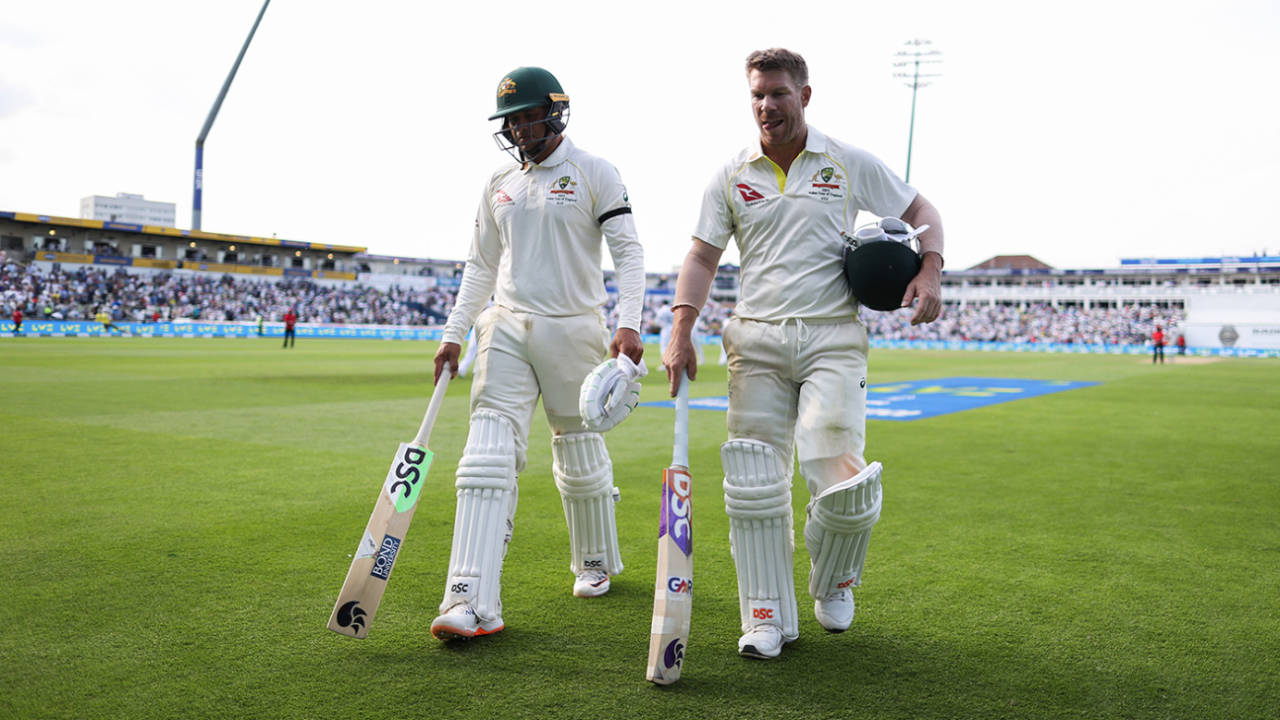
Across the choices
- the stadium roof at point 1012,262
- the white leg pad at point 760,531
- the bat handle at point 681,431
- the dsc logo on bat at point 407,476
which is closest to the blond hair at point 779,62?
the bat handle at point 681,431

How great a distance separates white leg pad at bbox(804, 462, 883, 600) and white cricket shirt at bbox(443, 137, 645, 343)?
119 centimetres

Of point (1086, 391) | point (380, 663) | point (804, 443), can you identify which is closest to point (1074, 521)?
point (804, 443)

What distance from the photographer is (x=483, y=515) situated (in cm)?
366

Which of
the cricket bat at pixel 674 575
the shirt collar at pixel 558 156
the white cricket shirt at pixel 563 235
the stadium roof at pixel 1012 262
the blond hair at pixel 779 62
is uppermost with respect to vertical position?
the stadium roof at pixel 1012 262

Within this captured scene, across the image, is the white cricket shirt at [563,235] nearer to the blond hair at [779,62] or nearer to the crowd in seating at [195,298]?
the blond hair at [779,62]

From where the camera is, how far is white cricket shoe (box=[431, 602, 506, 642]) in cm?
335

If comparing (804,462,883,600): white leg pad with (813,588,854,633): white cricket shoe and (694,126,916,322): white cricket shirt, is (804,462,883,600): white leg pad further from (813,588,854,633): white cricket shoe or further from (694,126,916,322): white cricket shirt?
(694,126,916,322): white cricket shirt

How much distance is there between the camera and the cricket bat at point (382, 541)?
3.42m

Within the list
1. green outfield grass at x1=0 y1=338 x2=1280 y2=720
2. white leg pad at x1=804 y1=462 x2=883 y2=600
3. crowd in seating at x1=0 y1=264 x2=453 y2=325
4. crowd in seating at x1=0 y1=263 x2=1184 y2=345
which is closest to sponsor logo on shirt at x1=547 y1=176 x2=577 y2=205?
white leg pad at x1=804 y1=462 x2=883 y2=600

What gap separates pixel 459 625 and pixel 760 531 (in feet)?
4.07

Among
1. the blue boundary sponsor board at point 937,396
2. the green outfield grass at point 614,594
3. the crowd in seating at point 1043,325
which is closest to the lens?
the green outfield grass at point 614,594

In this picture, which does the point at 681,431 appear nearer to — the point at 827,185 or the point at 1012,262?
the point at 827,185

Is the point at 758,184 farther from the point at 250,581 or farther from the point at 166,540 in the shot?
the point at 166,540

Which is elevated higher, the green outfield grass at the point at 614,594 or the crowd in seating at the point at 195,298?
the crowd in seating at the point at 195,298
